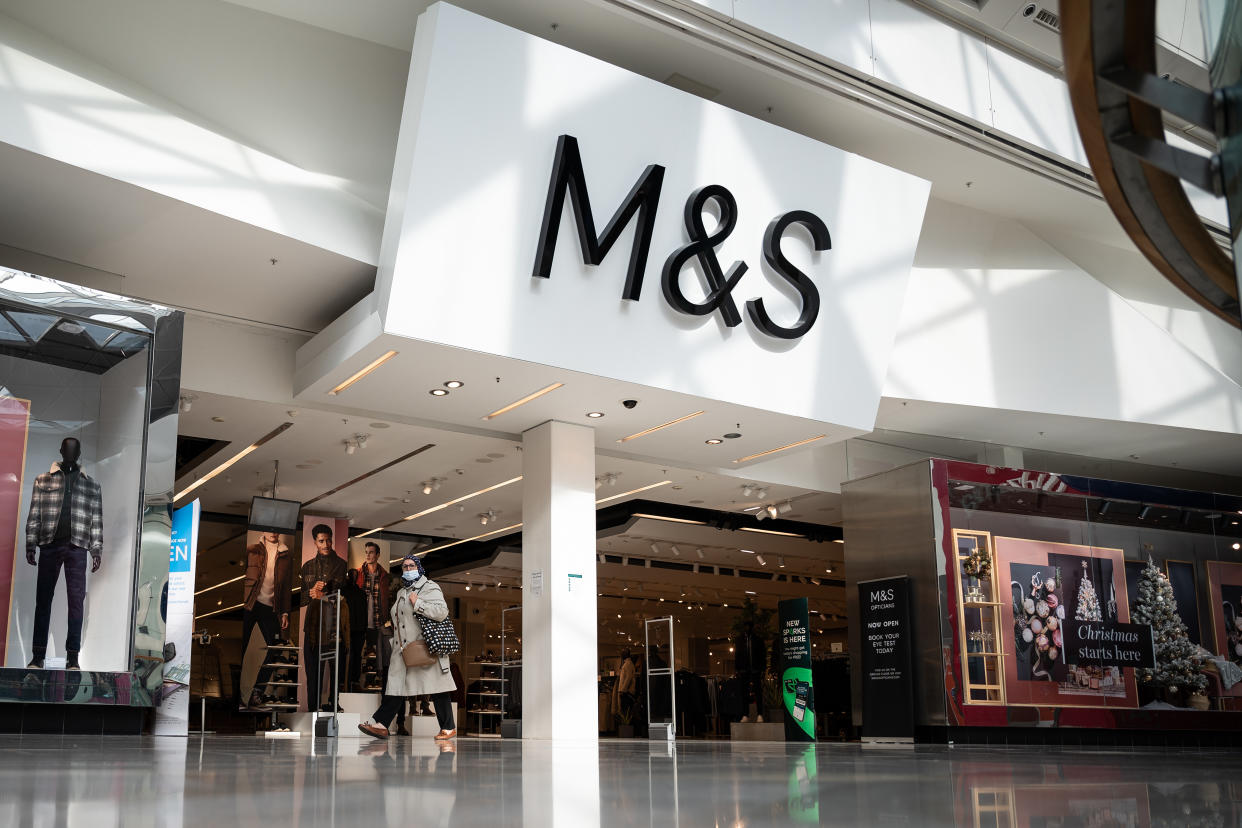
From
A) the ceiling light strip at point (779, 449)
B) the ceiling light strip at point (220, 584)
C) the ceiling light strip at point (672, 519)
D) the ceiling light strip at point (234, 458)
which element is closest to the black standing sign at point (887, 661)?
the ceiling light strip at point (779, 449)

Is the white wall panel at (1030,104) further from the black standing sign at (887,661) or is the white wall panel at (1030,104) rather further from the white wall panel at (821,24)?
the black standing sign at (887,661)

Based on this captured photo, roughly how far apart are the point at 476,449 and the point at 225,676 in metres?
27.6

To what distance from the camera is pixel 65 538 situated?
378 inches

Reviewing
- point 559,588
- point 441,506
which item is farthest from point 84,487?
point 441,506

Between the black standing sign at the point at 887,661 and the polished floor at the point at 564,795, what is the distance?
30.9ft

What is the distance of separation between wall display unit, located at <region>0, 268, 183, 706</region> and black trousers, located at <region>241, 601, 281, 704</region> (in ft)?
29.1

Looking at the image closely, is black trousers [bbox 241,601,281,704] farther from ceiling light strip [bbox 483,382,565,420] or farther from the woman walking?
the woman walking

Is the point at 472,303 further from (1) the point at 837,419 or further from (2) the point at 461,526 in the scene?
(2) the point at 461,526

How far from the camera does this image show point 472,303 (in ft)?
35.2

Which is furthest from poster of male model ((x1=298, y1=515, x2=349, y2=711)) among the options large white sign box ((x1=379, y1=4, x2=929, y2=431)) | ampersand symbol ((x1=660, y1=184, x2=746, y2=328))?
ampersand symbol ((x1=660, y1=184, x2=746, y2=328))

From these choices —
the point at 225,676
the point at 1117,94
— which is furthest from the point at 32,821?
the point at 225,676

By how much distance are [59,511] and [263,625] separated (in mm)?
9256

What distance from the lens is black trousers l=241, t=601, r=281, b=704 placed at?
60.0ft

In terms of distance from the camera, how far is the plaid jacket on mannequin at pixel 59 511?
9.55 metres
